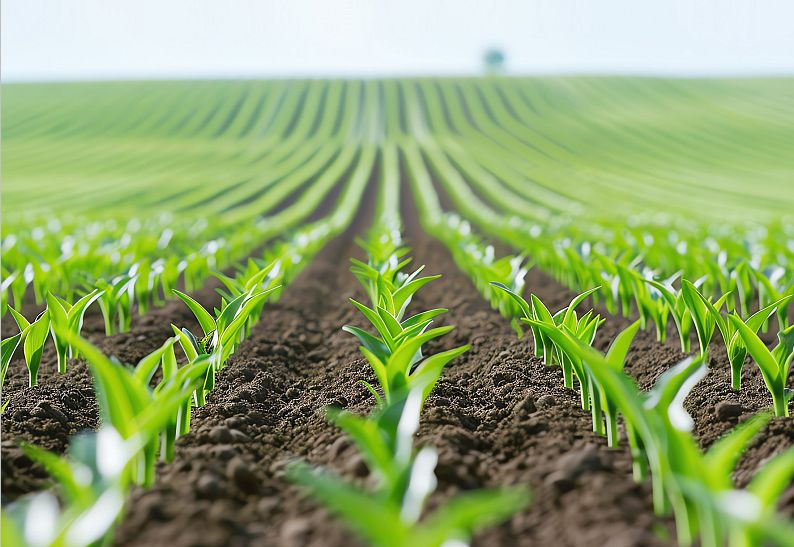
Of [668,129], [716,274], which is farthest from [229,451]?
[668,129]

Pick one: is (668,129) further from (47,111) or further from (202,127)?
(47,111)

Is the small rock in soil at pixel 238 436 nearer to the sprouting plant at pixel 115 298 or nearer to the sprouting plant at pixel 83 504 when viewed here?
the sprouting plant at pixel 83 504

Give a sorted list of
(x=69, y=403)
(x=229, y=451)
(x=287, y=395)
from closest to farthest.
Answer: (x=229, y=451) → (x=69, y=403) → (x=287, y=395)

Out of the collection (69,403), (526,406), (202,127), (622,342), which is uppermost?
(202,127)

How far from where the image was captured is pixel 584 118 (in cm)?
5125

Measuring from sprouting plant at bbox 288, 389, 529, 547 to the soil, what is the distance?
14cm

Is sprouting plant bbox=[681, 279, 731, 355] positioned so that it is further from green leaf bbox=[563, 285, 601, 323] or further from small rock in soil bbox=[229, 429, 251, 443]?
small rock in soil bbox=[229, 429, 251, 443]

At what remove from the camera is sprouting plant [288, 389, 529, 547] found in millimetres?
1282

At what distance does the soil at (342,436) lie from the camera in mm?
1934

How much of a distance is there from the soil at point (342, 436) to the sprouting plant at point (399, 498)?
14 cm

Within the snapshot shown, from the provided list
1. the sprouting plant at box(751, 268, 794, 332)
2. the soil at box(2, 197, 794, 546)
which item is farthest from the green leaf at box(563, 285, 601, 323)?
the sprouting plant at box(751, 268, 794, 332)

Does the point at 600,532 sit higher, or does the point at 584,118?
the point at 584,118

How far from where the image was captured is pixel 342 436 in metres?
2.78

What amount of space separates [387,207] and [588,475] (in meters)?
17.4
